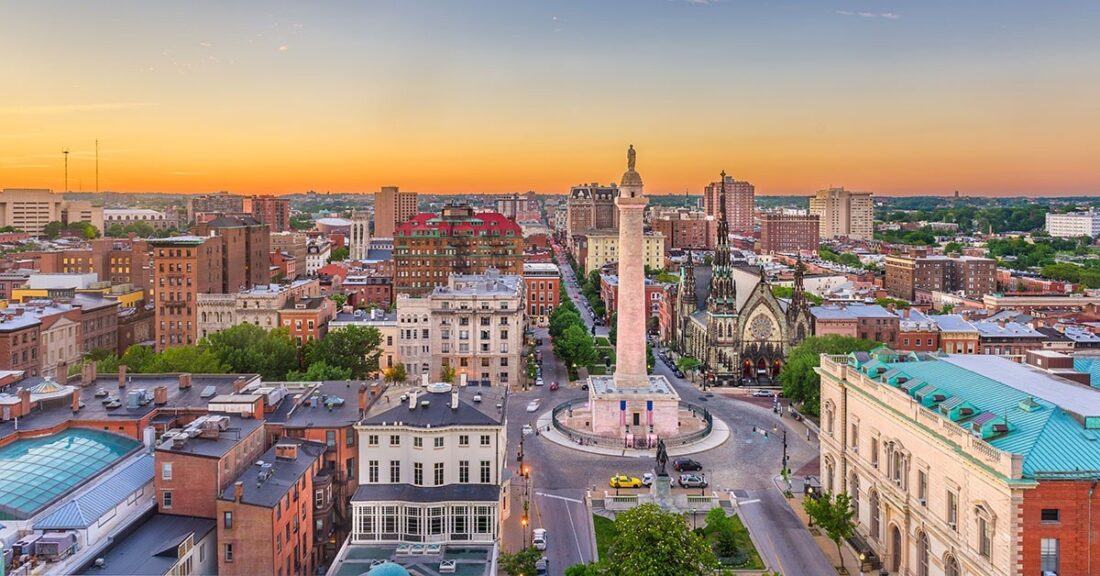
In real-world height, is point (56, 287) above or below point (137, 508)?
above

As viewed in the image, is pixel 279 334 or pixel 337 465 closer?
pixel 337 465

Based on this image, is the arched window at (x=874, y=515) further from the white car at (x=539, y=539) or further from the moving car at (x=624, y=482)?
the white car at (x=539, y=539)

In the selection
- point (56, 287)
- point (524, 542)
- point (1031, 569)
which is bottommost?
point (524, 542)

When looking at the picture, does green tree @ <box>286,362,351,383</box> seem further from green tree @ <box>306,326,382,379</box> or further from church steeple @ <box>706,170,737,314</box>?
church steeple @ <box>706,170,737,314</box>

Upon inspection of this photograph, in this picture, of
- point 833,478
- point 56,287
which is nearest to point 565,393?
point 833,478

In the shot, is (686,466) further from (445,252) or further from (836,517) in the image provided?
(445,252)

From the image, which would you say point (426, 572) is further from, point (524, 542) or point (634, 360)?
point (634, 360)

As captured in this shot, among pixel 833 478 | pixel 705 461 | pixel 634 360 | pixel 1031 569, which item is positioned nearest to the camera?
pixel 1031 569

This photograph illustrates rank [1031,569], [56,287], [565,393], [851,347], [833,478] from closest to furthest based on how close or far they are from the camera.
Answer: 1. [1031,569]
2. [833,478]
3. [851,347]
4. [565,393]
5. [56,287]
